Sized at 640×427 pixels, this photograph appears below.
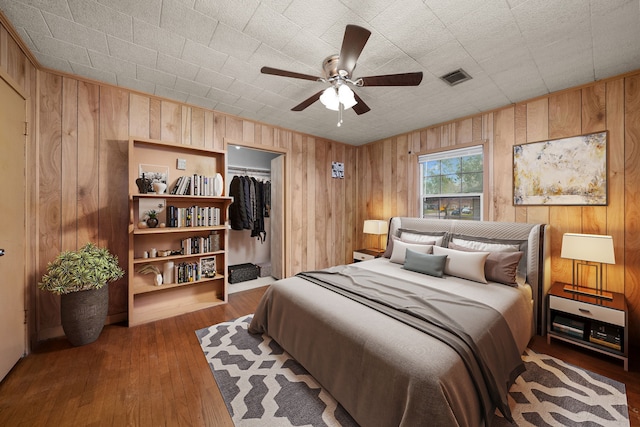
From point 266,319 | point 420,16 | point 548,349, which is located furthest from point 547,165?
point 266,319

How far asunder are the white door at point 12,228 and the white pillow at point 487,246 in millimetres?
4054

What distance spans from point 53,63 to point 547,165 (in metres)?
4.94

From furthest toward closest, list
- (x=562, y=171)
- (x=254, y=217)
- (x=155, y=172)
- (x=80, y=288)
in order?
(x=254, y=217) → (x=155, y=172) → (x=562, y=171) → (x=80, y=288)

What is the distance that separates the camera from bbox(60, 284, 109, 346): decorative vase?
Result: 7.09ft

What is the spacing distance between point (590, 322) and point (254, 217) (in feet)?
14.3

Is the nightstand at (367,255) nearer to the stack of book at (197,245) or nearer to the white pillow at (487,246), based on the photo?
the white pillow at (487,246)

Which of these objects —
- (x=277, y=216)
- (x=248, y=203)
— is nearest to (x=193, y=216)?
(x=248, y=203)

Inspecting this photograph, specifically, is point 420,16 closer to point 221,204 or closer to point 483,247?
point 483,247

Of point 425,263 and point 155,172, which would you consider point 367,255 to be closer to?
point 425,263

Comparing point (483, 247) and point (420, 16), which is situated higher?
point (420, 16)

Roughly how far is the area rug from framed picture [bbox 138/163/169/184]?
1.94m

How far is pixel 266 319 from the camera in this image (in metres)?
2.40

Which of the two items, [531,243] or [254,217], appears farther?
[254,217]

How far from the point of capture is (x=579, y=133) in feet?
8.20
